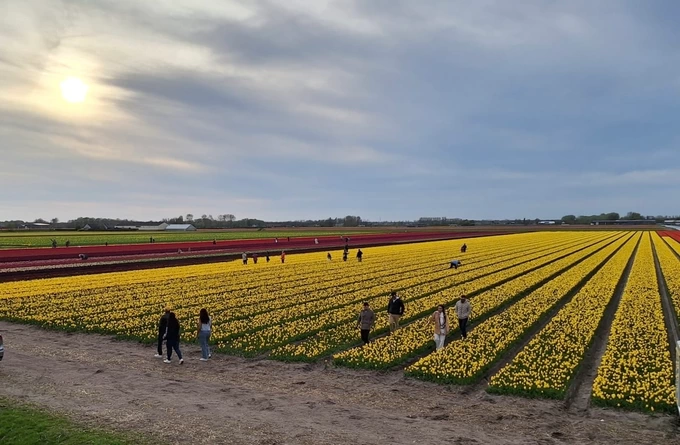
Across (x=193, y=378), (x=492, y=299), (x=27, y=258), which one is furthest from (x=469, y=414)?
(x=27, y=258)

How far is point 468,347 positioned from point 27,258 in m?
53.0

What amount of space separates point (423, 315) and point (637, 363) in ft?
33.9

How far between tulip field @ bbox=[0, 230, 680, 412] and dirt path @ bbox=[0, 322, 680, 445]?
112cm

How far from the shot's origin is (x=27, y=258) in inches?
2205

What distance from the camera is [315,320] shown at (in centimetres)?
2397

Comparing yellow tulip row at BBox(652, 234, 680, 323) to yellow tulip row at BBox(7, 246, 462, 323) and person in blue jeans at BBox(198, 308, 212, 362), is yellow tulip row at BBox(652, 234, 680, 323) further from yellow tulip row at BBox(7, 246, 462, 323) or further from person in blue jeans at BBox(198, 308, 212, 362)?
person in blue jeans at BBox(198, 308, 212, 362)

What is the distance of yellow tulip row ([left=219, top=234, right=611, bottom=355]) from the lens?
66.9ft

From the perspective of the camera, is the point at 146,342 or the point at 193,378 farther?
the point at 146,342

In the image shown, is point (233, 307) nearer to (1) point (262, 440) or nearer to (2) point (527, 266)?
(1) point (262, 440)

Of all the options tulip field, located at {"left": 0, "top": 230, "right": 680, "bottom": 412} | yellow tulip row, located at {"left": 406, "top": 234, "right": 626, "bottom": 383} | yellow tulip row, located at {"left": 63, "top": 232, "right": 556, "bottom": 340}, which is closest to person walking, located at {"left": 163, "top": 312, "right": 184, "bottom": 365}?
tulip field, located at {"left": 0, "top": 230, "right": 680, "bottom": 412}

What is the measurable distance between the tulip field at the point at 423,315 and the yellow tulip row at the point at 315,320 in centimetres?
8

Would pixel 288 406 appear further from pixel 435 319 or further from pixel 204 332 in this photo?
pixel 435 319

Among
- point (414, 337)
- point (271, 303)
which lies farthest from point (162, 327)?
point (271, 303)

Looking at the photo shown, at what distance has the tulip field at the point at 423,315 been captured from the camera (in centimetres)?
1634
